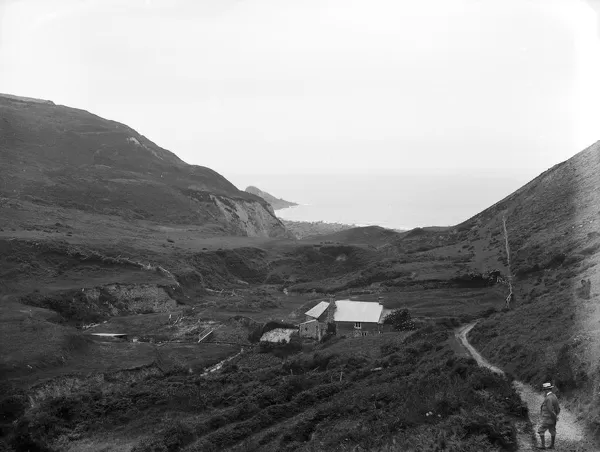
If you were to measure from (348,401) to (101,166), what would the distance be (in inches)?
3763

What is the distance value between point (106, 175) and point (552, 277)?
84352 millimetres

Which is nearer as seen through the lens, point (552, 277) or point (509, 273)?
point (552, 277)

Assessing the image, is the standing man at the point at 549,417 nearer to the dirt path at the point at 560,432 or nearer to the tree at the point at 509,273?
the dirt path at the point at 560,432

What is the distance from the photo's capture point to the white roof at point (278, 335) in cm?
3753

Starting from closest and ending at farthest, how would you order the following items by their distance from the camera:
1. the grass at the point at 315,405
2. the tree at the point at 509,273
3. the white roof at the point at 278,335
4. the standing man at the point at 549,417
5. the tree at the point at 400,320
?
1. the standing man at the point at 549,417
2. the grass at the point at 315,405
3. the tree at the point at 509,273
4. the tree at the point at 400,320
5. the white roof at the point at 278,335

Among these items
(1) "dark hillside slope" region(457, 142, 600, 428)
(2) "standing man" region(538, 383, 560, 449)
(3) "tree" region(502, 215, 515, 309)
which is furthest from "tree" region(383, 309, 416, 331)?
(2) "standing man" region(538, 383, 560, 449)

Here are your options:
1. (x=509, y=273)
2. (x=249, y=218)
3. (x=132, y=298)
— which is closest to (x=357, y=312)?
(x=509, y=273)

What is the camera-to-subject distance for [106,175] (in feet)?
328

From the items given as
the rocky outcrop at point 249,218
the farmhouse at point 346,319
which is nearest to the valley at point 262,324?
the farmhouse at point 346,319

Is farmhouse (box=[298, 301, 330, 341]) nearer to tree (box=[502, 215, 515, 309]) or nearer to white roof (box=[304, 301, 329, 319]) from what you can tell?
white roof (box=[304, 301, 329, 319])

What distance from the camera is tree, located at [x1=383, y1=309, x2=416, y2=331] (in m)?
36.6

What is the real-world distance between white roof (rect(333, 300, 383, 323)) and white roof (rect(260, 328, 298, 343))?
12.2 ft

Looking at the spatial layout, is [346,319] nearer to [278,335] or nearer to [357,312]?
[357,312]

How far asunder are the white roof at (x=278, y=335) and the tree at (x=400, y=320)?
686 centimetres
